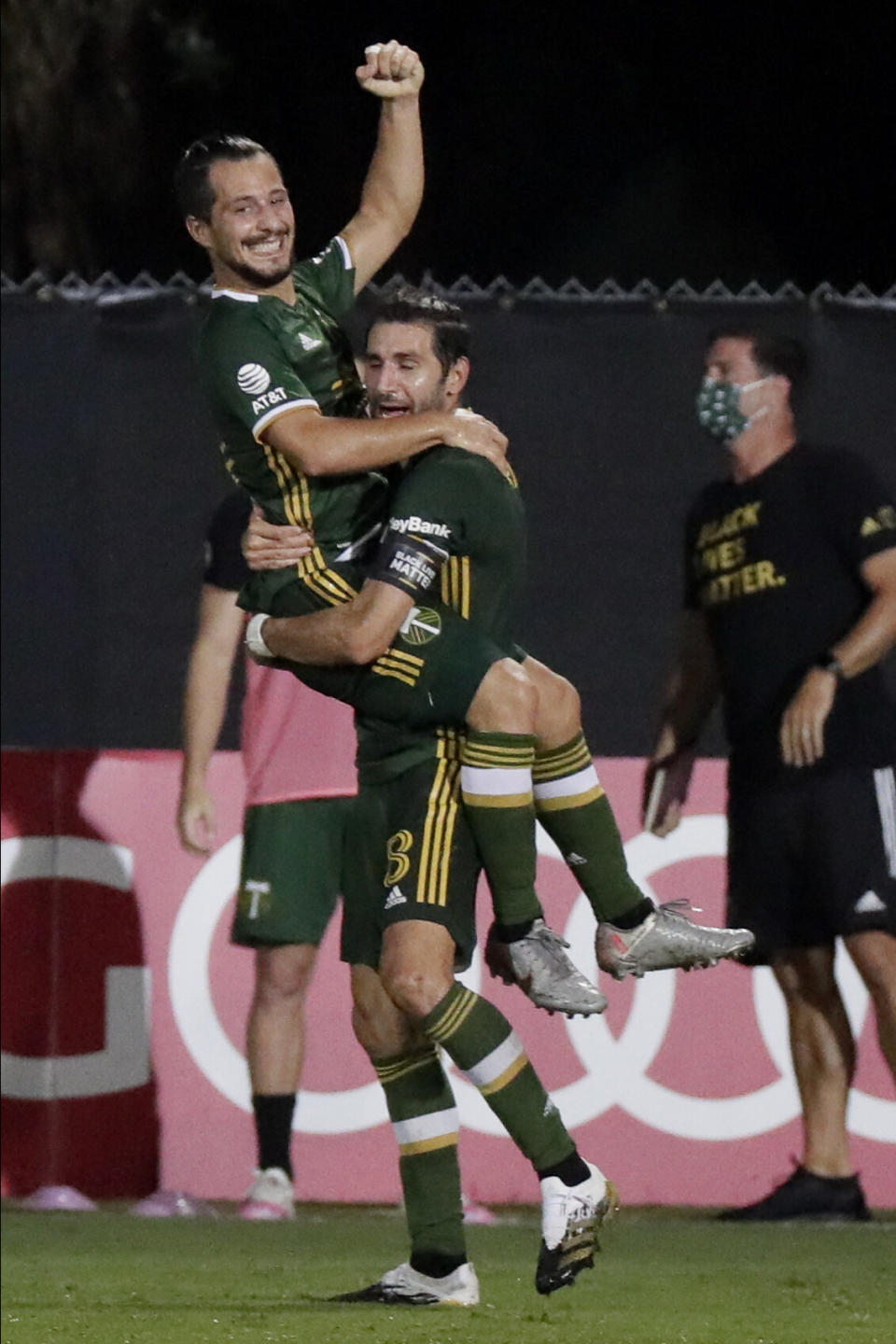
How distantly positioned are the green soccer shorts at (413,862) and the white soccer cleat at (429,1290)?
0.71 m

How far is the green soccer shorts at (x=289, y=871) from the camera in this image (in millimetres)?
9102

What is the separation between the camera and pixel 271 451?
6.91 m

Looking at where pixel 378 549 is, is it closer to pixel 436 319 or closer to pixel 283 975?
pixel 436 319

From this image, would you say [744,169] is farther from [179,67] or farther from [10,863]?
[10,863]

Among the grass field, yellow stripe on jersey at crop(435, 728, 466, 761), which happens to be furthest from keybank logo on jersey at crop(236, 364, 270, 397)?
the grass field

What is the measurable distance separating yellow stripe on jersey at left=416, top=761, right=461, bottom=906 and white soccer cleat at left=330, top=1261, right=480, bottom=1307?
34.7 inches

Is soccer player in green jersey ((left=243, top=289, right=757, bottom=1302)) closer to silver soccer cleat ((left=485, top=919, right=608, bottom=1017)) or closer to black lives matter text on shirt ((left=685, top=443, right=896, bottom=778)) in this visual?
silver soccer cleat ((left=485, top=919, right=608, bottom=1017))

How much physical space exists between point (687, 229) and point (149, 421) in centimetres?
861

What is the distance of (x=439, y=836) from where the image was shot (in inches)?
276

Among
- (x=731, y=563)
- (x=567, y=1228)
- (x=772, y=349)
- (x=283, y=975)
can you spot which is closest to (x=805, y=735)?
(x=731, y=563)

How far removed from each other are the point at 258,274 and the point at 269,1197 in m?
3.29

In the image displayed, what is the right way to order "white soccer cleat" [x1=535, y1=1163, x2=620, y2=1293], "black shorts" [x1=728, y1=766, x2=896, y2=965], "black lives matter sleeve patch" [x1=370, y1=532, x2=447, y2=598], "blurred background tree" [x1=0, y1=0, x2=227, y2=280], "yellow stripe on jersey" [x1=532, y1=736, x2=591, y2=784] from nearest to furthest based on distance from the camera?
"white soccer cleat" [x1=535, y1=1163, x2=620, y2=1293] < "black lives matter sleeve patch" [x1=370, y1=532, x2=447, y2=598] < "yellow stripe on jersey" [x1=532, y1=736, x2=591, y2=784] < "black shorts" [x1=728, y1=766, x2=896, y2=965] < "blurred background tree" [x1=0, y1=0, x2=227, y2=280]

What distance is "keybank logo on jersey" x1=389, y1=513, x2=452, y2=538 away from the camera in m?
6.93

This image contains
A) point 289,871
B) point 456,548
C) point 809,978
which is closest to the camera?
point 456,548
